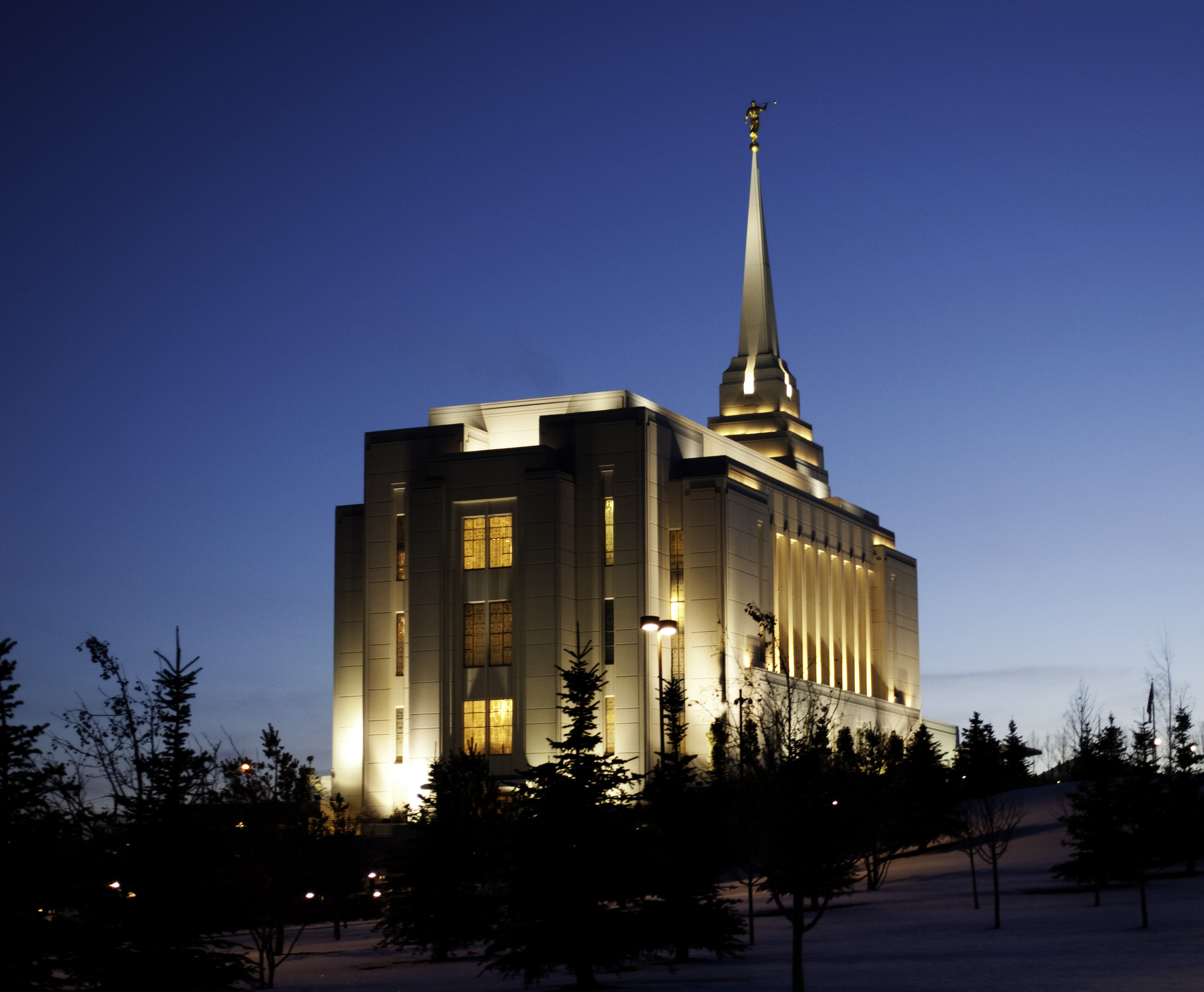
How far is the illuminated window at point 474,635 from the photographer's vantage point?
80312 millimetres

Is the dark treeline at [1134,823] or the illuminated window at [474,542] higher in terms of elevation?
the illuminated window at [474,542]

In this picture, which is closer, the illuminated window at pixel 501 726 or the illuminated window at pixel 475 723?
the illuminated window at pixel 501 726

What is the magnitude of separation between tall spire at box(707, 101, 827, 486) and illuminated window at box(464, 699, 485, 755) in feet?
119

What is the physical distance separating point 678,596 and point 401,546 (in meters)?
14.7

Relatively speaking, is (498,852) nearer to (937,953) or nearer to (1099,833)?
(937,953)

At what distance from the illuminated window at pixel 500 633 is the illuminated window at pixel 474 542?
2.35 m

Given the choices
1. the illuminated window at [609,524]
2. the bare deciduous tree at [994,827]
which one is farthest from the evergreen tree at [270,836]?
the illuminated window at [609,524]

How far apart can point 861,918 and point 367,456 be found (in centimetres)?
4962

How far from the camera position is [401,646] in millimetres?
82562

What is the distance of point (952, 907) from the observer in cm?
4288

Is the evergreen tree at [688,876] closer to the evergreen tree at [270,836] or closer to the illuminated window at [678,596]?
the evergreen tree at [270,836]

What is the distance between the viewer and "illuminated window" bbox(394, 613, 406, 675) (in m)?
82.1

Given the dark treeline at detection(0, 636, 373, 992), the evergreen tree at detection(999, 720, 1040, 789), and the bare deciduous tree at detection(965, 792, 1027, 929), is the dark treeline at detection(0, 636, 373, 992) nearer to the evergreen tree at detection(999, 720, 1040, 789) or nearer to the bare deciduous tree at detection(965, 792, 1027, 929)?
the bare deciduous tree at detection(965, 792, 1027, 929)

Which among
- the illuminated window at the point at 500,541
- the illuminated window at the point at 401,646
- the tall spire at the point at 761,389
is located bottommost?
the illuminated window at the point at 401,646
